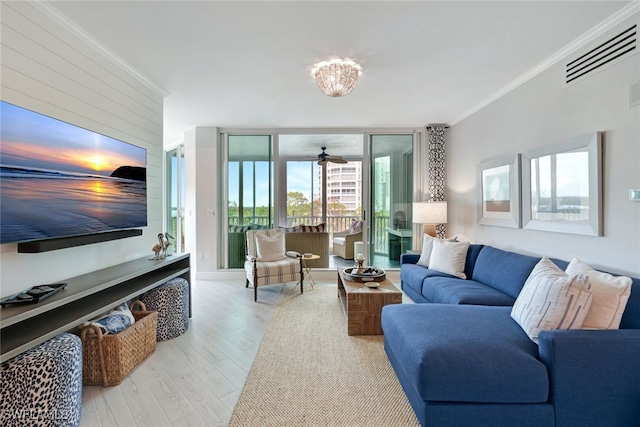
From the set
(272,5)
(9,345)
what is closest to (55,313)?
(9,345)

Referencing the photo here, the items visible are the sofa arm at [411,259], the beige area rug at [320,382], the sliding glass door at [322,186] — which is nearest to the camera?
the beige area rug at [320,382]

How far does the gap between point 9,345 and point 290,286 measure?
3.15m

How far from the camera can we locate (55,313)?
1.81 m

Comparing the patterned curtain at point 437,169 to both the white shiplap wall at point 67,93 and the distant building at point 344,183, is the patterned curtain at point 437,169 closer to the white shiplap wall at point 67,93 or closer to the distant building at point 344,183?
the distant building at point 344,183

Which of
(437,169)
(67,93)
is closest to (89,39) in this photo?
(67,93)

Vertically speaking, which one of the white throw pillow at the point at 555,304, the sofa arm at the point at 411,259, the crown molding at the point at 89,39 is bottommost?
the sofa arm at the point at 411,259

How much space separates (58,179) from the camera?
1.85m

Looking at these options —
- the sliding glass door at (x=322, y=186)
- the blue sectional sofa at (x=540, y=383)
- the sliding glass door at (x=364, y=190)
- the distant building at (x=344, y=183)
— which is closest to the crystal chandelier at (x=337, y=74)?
the sliding glass door at (x=364, y=190)

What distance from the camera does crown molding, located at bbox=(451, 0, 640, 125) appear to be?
191cm

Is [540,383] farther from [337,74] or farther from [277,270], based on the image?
[277,270]

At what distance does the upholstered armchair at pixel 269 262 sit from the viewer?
375 centimetres

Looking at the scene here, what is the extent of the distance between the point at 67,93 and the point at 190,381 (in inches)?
91.1

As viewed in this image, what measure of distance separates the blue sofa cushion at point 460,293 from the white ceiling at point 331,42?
2152 mm

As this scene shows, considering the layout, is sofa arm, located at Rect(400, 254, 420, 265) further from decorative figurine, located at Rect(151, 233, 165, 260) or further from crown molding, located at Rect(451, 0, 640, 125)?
decorative figurine, located at Rect(151, 233, 165, 260)
